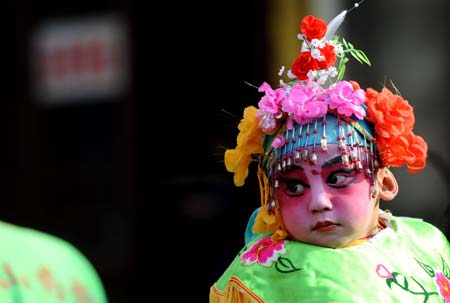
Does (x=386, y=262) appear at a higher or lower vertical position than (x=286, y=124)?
lower

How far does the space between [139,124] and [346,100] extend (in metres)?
4.49

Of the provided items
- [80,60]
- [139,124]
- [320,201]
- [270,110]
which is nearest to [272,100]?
[270,110]

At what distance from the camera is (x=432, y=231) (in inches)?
137

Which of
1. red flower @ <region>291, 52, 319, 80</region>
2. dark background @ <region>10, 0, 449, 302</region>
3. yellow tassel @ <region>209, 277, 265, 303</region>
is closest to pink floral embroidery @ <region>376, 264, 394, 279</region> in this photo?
yellow tassel @ <region>209, 277, 265, 303</region>

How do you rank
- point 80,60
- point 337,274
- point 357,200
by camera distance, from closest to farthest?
point 337,274 < point 357,200 < point 80,60

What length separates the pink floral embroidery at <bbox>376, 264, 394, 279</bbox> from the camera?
10.1 feet

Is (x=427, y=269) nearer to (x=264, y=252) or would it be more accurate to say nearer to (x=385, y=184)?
(x=385, y=184)

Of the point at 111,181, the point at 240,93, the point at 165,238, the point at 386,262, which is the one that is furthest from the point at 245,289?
the point at 111,181

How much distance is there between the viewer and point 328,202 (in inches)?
123

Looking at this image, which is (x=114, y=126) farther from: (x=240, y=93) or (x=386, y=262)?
(x=386, y=262)

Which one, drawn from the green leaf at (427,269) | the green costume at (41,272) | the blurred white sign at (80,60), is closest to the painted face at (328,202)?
the green leaf at (427,269)

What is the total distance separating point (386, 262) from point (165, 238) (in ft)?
7.83

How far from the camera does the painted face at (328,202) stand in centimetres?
312

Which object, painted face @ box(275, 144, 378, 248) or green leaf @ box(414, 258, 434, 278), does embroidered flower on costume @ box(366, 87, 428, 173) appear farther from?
green leaf @ box(414, 258, 434, 278)
